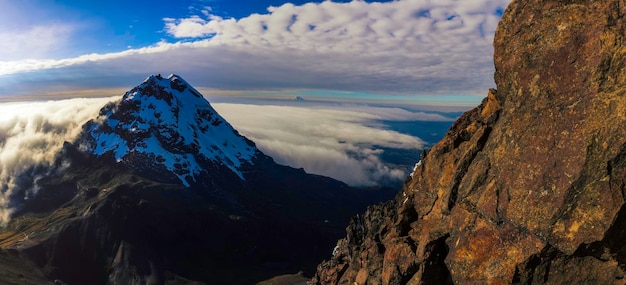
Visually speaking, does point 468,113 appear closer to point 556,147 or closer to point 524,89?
point 524,89

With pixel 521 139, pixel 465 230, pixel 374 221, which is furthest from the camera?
pixel 374 221

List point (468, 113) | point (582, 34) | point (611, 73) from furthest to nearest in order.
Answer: point (468, 113) < point (582, 34) < point (611, 73)

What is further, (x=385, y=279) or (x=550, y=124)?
(x=385, y=279)

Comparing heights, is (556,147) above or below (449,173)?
above

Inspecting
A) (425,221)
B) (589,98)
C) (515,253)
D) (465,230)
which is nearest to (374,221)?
(425,221)

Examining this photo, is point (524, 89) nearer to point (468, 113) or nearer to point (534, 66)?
point (534, 66)

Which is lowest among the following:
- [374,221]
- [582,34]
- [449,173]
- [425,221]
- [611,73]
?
[374,221]

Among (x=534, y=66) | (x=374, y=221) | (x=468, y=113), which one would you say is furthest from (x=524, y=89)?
(x=374, y=221)
